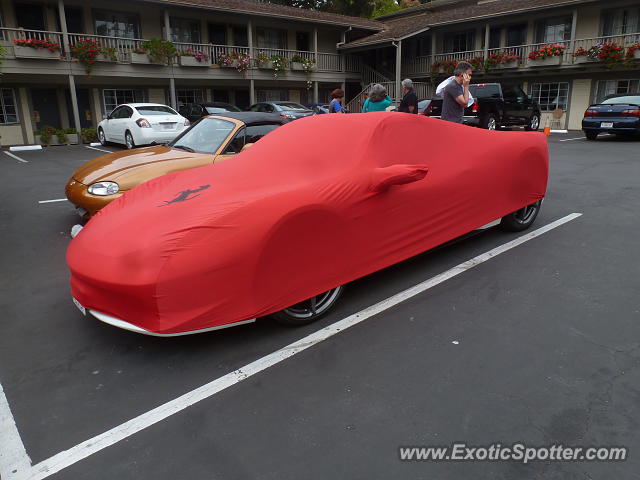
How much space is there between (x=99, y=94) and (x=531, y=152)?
836 inches

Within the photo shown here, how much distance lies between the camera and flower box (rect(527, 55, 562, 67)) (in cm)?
2131

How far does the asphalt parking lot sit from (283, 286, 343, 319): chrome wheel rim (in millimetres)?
90

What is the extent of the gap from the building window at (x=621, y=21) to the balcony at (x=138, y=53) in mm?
12659

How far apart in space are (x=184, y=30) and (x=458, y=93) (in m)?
21.3

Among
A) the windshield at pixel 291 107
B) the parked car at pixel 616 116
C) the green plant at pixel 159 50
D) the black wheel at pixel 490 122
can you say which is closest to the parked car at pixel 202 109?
the windshield at pixel 291 107

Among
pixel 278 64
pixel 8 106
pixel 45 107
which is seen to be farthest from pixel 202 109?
pixel 8 106

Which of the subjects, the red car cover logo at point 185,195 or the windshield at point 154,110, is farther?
the windshield at point 154,110

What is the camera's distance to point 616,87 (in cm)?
2120

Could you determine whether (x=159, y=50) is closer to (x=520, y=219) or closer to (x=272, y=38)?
(x=272, y=38)

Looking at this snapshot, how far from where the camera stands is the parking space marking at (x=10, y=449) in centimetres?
213

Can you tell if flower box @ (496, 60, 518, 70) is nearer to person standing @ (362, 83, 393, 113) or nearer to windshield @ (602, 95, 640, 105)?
windshield @ (602, 95, 640, 105)

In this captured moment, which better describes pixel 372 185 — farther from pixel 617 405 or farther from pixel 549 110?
pixel 549 110

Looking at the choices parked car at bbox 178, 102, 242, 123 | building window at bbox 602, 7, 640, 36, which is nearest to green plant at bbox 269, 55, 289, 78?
parked car at bbox 178, 102, 242, 123

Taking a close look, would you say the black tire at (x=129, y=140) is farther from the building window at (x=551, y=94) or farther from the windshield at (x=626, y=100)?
the building window at (x=551, y=94)
